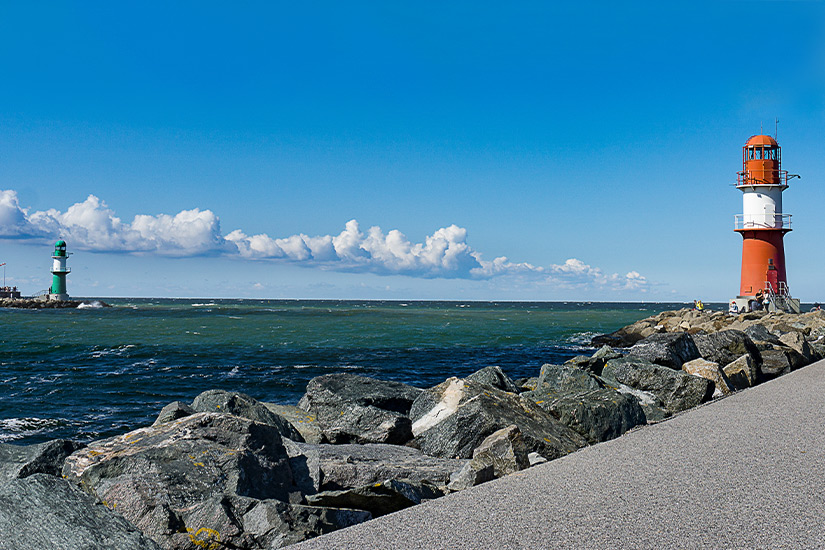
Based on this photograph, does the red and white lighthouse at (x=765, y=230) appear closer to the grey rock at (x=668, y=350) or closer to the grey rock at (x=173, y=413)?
the grey rock at (x=668, y=350)

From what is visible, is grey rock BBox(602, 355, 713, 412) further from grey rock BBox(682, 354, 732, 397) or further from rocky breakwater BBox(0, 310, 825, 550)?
grey rock BBox(682, 354, 732, 397)

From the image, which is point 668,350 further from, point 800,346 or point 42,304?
point 42,304

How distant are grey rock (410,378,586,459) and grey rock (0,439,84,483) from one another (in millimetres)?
4540

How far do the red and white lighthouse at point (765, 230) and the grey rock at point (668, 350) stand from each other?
25.7 meters

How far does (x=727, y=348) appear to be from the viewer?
642 inches

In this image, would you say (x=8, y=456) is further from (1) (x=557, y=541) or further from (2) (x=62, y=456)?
(1) (x=557, y=541)

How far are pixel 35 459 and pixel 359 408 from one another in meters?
4.55

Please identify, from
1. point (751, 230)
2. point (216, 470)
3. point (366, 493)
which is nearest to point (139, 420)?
point (216, 470)

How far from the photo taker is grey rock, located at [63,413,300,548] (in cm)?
573

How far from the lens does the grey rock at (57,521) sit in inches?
193

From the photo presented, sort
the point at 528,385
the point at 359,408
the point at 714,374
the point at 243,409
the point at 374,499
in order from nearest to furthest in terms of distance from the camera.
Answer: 1. the point at 374,499
2. the point at 243,409
3. the point at 359,408
4. the point at 714,374
5. the point at 528,385

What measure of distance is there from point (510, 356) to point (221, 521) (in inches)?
992

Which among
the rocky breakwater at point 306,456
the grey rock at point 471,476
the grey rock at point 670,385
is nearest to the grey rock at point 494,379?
the rocky breakwater at point 306,456

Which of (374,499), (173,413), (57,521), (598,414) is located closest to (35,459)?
(173,413)
